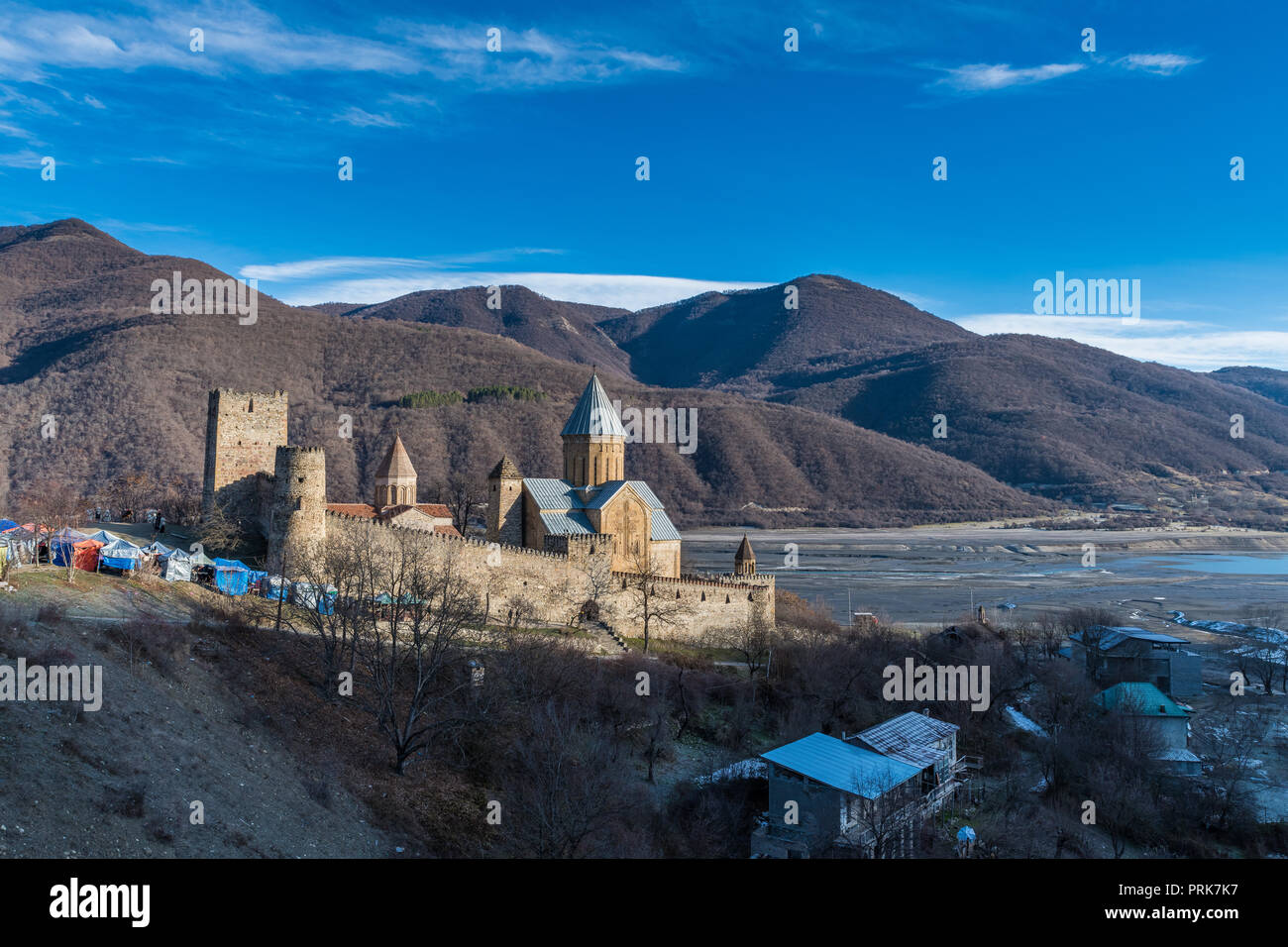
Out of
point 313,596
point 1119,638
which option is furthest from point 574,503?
point 1119,638

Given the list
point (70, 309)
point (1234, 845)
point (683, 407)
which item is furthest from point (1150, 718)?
point (70, 309)

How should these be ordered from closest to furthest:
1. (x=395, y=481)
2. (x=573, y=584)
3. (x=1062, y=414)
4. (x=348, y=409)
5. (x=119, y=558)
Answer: (x=119, y=558), (x=573, y=584), (x=395, y=481), (x=348, y=409), (x=1062, y=414)

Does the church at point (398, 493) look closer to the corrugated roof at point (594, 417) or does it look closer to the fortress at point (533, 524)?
the fortress at point (533, 524)

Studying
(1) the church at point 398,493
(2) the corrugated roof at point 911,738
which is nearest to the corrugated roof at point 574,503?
(1) the church at point 398,493

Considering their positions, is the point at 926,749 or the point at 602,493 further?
the point at 602,493

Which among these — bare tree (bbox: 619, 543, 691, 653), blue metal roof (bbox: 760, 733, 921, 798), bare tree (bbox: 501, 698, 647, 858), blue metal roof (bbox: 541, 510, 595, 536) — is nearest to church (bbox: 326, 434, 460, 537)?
blue metal roof (bbox: 541, 510, 595, 536)

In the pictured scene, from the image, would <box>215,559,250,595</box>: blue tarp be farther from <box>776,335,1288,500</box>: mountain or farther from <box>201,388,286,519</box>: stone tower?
<box>776,335,1288,500</box>: mountain

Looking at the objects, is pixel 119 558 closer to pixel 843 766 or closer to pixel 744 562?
pixel 843 766
